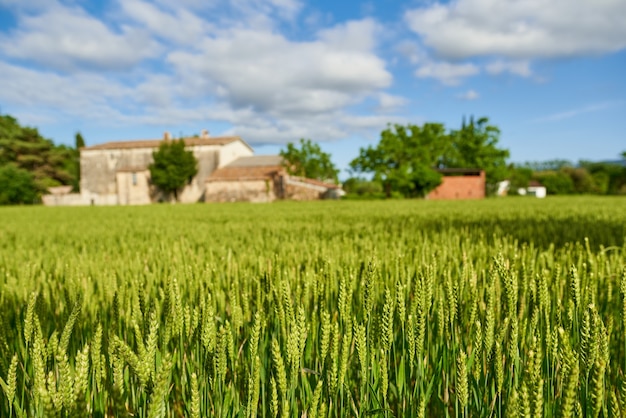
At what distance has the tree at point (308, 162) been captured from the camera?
155ft

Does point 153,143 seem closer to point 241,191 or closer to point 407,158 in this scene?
point 241,191

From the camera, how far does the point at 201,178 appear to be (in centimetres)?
4781

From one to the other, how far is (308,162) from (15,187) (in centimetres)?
3026

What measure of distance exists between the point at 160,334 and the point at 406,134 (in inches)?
1815

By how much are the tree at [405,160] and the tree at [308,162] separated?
578 centimetres

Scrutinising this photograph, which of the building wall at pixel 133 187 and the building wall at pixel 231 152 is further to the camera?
the building wall at pixel 231 152

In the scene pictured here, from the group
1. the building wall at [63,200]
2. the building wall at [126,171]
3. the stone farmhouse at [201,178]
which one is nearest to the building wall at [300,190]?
the stone farmhouse at [201,178]

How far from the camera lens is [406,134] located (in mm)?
45438

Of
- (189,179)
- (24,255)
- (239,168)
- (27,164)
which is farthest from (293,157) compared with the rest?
(24,255)

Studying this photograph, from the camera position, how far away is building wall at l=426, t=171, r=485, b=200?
42812 millimetres

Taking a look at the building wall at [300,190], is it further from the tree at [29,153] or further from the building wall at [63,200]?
the tree at [29,153]

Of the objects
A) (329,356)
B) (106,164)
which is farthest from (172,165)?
(329,356)

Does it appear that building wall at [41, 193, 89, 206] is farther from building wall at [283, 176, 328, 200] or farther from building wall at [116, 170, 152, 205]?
building wall at [283, 176, 328, 200]

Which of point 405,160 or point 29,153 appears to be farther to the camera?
point 29,153
